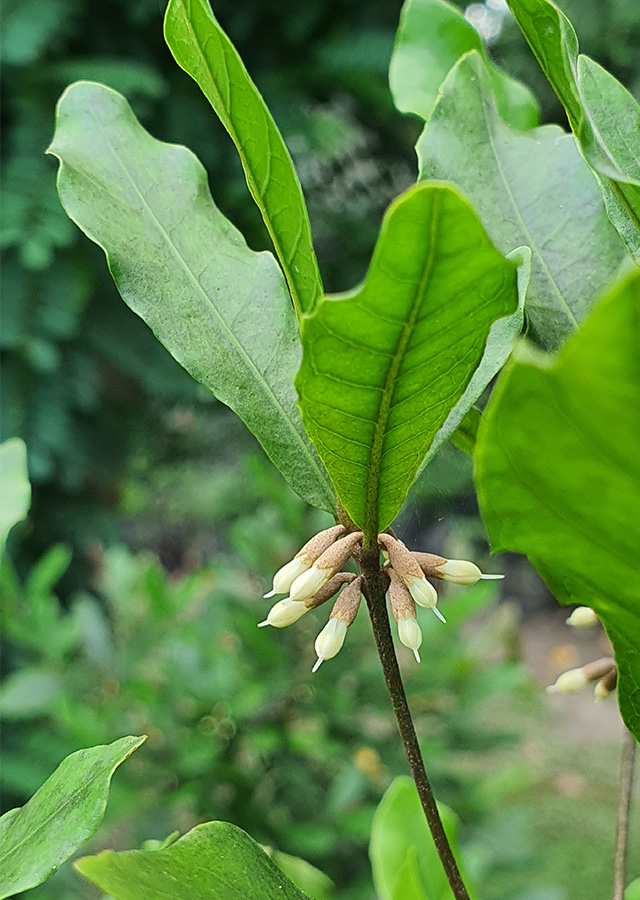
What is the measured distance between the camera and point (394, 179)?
71.4 inches

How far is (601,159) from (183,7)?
12 centimetres

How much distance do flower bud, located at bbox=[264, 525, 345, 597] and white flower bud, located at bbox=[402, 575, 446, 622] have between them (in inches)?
1.0

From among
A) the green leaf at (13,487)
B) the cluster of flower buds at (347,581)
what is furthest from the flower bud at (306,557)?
the green leaf at (13,487)

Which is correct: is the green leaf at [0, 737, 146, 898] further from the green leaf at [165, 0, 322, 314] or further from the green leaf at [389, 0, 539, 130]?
the green leaf at [389, 0, 539, 130]

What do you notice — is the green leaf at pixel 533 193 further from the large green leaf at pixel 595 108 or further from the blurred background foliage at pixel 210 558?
the blurred background foliage at pixel 210 558

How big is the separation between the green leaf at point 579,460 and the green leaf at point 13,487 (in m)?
0.18

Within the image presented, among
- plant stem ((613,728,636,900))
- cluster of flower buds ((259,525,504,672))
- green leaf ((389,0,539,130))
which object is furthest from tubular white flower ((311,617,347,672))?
green leaf ((389,0,539,130))

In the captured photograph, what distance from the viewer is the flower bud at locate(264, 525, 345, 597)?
23 cm

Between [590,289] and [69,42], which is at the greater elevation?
[590,289]

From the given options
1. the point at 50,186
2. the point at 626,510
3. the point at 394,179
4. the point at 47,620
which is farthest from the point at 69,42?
the point at 626,510

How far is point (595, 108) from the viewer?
27 cm

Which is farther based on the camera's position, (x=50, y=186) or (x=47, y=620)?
(x=50, y=186)

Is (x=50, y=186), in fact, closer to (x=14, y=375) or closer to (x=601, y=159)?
(x=14, y=375)

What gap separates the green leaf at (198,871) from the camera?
7.8 inches
